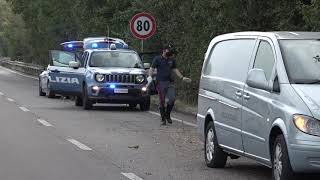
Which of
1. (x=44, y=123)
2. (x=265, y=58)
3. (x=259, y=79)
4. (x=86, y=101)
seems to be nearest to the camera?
(x=259, y=79)

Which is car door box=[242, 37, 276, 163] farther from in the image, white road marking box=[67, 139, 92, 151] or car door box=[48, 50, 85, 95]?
car door box=[48, 50, 85, 95]

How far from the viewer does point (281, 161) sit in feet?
26.6

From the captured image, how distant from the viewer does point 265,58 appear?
8969 mm

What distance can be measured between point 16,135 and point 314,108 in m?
8.18

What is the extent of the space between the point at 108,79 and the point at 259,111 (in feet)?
41.6

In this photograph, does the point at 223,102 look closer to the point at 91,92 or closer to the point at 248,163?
the point at 248,163

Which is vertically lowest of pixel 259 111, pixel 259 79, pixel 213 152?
pixel 213 152

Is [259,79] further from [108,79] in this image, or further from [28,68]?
[28,68]

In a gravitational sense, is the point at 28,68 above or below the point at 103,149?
below

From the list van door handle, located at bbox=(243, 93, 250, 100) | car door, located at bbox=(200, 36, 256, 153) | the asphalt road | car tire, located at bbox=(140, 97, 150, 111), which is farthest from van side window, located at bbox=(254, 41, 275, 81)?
car tire, located at bbox=(140, 97, 150, 111)

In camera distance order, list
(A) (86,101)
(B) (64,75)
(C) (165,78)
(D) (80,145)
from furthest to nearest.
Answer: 1. (B) (64,75)
2. (A) (86,101)
3. (C) (165,78)
4. (D) (80,145)

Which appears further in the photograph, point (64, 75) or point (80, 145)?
point (64, 75)

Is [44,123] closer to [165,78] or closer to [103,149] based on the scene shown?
[165,78]

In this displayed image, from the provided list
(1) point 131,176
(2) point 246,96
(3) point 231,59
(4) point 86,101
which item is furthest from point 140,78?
(2) point 246,96
